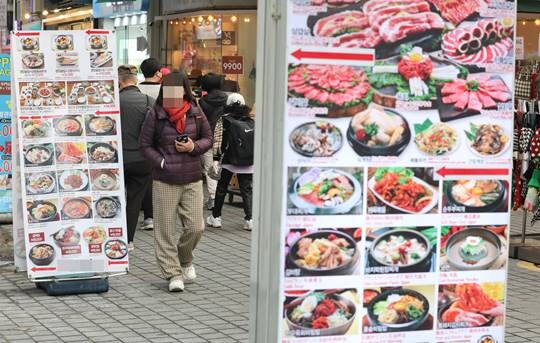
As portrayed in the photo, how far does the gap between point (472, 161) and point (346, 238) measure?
27.4 inches

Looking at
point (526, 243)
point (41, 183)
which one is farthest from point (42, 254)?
point (526, 243)

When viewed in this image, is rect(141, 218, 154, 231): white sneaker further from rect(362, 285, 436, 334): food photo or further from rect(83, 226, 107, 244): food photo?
rect(362, 285, 436, 334): food photo

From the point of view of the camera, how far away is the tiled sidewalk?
7625 mm

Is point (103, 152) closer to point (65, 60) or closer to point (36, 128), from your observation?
point (36, 128)

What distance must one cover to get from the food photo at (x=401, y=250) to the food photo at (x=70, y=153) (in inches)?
191

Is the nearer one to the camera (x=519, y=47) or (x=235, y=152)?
(x=519, y=47)

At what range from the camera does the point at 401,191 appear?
15.2 feet

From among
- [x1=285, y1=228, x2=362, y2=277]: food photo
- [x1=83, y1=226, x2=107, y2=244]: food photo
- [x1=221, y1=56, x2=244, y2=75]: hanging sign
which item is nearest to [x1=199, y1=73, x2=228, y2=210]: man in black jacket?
[x1=221, y1=56, x2=244, y2=75]: hanging sign

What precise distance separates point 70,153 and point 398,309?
4861 mm

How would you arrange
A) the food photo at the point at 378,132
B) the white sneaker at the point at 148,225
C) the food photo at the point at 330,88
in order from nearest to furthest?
the food photo at the point at 330,88 < the food photo at the point at 378,132 < the white sneaker at the point at 148,225

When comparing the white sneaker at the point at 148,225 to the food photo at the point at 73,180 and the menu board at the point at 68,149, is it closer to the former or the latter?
the menu board at the point at 68,149

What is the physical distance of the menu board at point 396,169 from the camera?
175 inches

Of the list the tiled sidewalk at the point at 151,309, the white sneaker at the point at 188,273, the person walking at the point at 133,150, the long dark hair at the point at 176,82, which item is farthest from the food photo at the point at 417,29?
the person walking at the point at 133,150

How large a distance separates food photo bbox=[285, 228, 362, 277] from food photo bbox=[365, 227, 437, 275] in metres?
0.07
